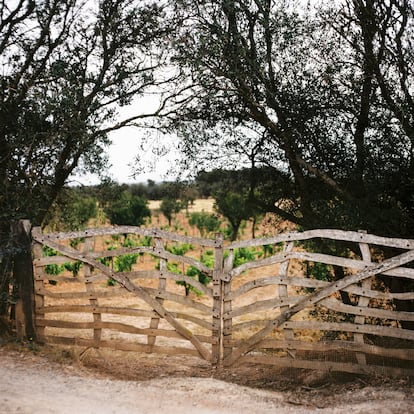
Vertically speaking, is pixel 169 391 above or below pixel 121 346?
below

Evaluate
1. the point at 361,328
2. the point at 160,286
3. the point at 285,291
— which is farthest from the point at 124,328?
the point at 361,328

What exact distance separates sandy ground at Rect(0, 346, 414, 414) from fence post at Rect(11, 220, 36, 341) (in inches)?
17.8

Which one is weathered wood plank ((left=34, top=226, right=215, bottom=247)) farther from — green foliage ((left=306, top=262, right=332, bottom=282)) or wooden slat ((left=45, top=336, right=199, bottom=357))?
green foliage ((left=306, top=262, right=332, bottom=282))

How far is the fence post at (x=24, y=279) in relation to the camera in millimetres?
7973

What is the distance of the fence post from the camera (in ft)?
26.2

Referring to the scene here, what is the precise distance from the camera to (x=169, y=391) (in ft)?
20.9

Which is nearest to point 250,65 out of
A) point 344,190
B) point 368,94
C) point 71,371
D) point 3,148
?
point 368,94

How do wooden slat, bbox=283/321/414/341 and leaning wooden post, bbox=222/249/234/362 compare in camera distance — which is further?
leaning wooden post, bbox=222/249/234/362

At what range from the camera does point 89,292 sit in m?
7.81

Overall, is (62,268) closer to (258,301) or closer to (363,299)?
(258,301)

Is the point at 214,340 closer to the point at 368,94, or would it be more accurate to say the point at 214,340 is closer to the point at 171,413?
the point at 171,413

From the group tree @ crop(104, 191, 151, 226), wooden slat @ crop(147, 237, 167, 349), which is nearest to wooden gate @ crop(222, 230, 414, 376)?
wooden slat @ crop(147, 237, 167, 349)

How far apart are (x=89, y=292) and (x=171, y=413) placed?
268 cm

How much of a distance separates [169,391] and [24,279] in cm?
309
